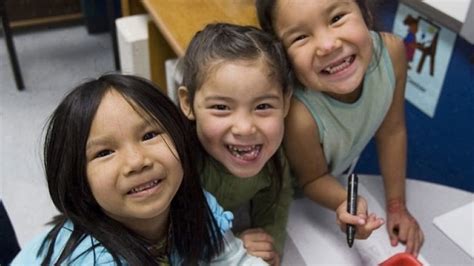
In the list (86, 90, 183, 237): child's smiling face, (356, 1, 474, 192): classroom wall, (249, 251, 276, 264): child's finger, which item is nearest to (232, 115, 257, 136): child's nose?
(86, 90, 183, 237): child's smiling face

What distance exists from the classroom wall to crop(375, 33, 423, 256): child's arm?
0.22m

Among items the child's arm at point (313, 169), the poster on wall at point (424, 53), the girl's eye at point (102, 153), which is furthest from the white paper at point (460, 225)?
the girl's eye at point (102, 153)

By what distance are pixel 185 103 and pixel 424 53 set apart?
70 centimetres

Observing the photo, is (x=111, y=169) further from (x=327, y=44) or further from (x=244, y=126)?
(x=327, y=44)

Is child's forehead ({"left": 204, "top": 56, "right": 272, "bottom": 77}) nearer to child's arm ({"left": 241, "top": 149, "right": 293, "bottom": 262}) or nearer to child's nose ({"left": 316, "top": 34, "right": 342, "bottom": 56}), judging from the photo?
child's nose ({"left": 316, "top": 34, "right": 342, "bottom": 56})

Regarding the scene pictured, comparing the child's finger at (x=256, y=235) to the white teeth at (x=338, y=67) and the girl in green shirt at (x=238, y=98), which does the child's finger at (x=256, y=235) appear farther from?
the white teeth at (x=338, y=67)

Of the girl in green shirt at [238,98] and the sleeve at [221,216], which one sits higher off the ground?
the girl in green shirt at [238,98]

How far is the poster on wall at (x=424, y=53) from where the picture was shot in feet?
3.98

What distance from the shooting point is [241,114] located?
2.52ft

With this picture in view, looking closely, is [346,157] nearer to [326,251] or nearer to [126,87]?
[326,251]

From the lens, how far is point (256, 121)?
30.5 inches

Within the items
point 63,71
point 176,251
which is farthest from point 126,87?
point 63,71

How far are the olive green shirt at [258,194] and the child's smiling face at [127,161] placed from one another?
0.20 meters

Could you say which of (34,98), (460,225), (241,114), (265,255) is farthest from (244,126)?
(34,98)
